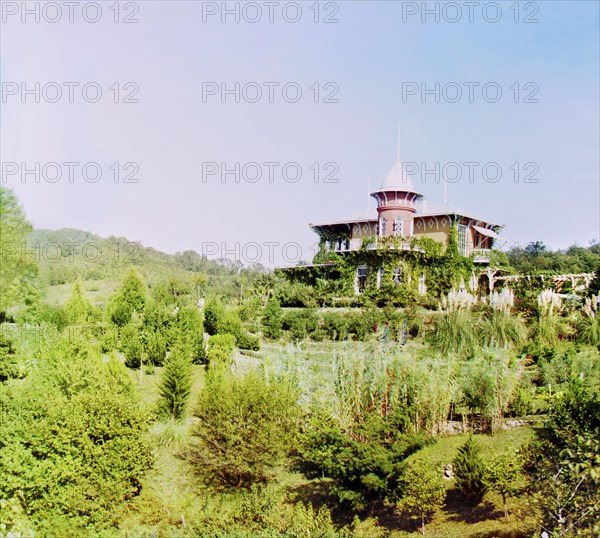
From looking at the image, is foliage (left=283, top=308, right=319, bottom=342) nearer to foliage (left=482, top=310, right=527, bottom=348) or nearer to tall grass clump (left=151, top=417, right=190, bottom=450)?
foliage (left=482, top=310, right=527, bottom=348)

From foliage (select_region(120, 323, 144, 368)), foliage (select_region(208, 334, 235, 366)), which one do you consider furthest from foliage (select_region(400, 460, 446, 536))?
foliage (select_region(120, 323, 144, 368))

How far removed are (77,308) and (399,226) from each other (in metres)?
14.6

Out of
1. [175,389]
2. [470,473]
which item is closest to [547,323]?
[470,473]

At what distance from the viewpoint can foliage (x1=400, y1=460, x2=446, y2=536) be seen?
20.9 ft

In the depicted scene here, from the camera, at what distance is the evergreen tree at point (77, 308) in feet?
64.7

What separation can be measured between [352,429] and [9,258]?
16.5m

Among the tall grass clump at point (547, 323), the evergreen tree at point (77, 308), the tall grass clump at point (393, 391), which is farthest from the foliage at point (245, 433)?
the evergreen tree at point (77, 308)

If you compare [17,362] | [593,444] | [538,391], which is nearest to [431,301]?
[538,391]

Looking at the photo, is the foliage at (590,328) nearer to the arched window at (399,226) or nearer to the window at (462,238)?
the window at (462,238)

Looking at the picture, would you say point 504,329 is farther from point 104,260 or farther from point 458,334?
point 104,260

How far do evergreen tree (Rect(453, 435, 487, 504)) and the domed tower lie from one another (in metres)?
19.8

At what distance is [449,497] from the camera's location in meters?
7.11

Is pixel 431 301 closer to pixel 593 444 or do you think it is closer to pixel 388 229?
pixel 388 229

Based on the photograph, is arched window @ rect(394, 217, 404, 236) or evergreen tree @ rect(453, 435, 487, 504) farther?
Answer: arched window @ rect(394, 217, 404, 236)
